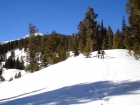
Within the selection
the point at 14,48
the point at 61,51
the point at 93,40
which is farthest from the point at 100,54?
the point at 14,48

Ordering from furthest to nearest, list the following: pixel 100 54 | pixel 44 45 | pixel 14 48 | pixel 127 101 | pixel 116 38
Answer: pixel 14 48 → pixel 116 38 → pixel 44 45 → pixel 100 54 → pixel 127 101

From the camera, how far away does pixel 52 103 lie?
7957 millimetres

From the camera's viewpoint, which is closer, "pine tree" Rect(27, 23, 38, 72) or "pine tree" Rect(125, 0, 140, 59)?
"pine tree" Rect(125, 0, 140, 59)

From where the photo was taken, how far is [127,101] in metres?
7.00

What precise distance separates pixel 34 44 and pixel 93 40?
14338 mm

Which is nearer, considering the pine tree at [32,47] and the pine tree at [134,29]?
the pine tree at [134,29]

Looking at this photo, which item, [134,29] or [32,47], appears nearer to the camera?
[134,29]

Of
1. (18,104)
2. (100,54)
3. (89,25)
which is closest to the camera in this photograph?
(18,104)

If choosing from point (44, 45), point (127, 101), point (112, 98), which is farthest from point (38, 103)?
point (44, 45)

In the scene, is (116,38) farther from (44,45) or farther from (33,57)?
(33,57)

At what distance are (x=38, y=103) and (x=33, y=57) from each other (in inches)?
1210

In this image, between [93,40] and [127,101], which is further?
[93,40]

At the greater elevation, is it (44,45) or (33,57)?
(44,45)

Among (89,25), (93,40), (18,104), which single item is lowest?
(18,104)
